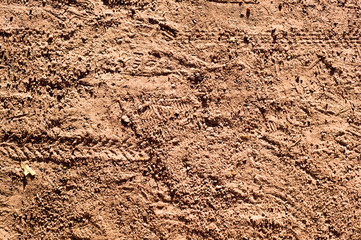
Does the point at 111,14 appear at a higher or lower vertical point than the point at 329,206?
higher

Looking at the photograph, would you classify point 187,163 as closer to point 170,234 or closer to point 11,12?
point 170,234

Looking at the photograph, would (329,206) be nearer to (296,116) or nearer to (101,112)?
(296,116)

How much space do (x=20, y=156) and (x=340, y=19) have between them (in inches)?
118

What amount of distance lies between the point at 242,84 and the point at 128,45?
103 centimetres

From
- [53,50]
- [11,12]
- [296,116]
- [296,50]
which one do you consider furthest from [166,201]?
[11,12]

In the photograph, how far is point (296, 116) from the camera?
2.26m

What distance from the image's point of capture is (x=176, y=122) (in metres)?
2.19

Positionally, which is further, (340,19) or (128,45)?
(340,19)

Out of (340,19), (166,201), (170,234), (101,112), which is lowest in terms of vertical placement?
(170,234)

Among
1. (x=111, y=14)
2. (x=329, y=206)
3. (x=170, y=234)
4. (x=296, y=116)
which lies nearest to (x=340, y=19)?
(x=296, y=116)

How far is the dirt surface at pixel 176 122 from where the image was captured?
6.91 feet

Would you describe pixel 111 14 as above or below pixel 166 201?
above

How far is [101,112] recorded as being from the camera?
215 cm

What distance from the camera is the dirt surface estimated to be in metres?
2.11
